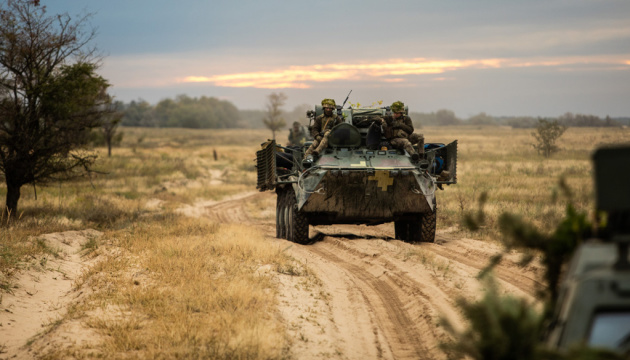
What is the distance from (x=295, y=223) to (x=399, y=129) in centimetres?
255

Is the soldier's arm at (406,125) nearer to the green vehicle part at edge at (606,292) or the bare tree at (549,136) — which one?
the green vehicle part at edge at (606,292)

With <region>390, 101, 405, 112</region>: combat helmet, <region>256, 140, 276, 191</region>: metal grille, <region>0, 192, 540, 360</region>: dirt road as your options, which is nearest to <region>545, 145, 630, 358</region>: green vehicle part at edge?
<region>0, 192, 540, 360</region>: dirt road

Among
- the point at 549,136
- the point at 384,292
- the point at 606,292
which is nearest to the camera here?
the point at 606,292

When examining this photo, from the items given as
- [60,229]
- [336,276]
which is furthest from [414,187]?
[60,229]

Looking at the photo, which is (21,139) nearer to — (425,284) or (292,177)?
(292,177)

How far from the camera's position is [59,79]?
15.0m

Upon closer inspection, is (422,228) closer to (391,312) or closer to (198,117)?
(391,312)

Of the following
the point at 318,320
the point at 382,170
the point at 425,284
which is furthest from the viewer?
the point at 382,170

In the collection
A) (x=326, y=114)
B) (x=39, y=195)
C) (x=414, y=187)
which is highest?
(x=326, y=114)

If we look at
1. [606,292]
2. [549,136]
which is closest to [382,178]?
[606,292]

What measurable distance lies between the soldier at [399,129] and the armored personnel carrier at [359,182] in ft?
0.54

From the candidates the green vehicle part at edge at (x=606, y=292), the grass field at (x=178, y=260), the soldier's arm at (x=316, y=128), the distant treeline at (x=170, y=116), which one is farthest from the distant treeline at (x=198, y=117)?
the green vehicle part at edge at (x=606, y=292)

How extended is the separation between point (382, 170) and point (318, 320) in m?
4.20

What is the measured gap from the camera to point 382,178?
36.0 ft
